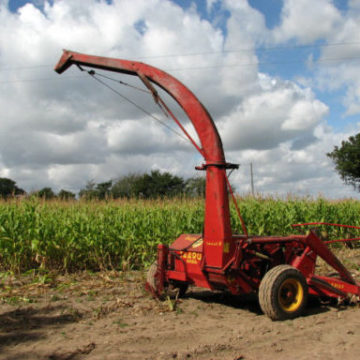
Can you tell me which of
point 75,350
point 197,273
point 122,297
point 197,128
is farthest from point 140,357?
point 197,128

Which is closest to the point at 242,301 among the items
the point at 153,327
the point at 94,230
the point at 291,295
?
the point at 291,295

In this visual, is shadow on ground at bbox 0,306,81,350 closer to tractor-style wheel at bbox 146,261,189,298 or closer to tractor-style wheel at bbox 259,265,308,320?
tractor-style wheel at bbox 146,261,189,298

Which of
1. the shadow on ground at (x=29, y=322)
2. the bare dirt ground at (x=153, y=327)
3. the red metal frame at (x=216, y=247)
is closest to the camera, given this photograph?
the bare dirt ground at (x=153, y=327)

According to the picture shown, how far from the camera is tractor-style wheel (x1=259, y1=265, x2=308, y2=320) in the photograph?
5113mm

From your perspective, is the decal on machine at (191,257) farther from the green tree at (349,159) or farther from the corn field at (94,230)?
the green tree at (349,159)

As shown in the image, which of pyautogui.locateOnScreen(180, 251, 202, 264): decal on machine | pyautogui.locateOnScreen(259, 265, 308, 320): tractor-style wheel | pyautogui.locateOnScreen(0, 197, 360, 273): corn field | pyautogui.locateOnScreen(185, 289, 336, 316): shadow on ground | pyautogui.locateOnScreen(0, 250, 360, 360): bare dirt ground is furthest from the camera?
pyautogui.locateOnScreen(0, 197, 360, 273): corn field

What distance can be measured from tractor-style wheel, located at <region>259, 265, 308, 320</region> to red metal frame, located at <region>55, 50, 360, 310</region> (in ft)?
0.99

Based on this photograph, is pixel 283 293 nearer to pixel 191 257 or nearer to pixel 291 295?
pixel 291 295

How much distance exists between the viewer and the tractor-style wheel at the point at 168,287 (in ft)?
20.4

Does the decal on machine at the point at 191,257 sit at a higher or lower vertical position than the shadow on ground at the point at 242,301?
higher

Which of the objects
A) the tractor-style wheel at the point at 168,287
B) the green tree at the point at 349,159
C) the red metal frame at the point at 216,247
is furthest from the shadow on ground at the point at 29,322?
the green tree at the point at 349,159

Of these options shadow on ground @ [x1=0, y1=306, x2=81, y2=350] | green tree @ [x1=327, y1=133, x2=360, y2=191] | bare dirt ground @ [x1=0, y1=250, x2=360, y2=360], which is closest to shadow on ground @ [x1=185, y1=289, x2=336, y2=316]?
bare dirt ground @ [x1=0, y1=250, x2=360, y2=360]

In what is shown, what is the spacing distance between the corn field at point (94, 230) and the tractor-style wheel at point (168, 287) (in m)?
2.18

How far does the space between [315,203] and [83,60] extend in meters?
10.5
